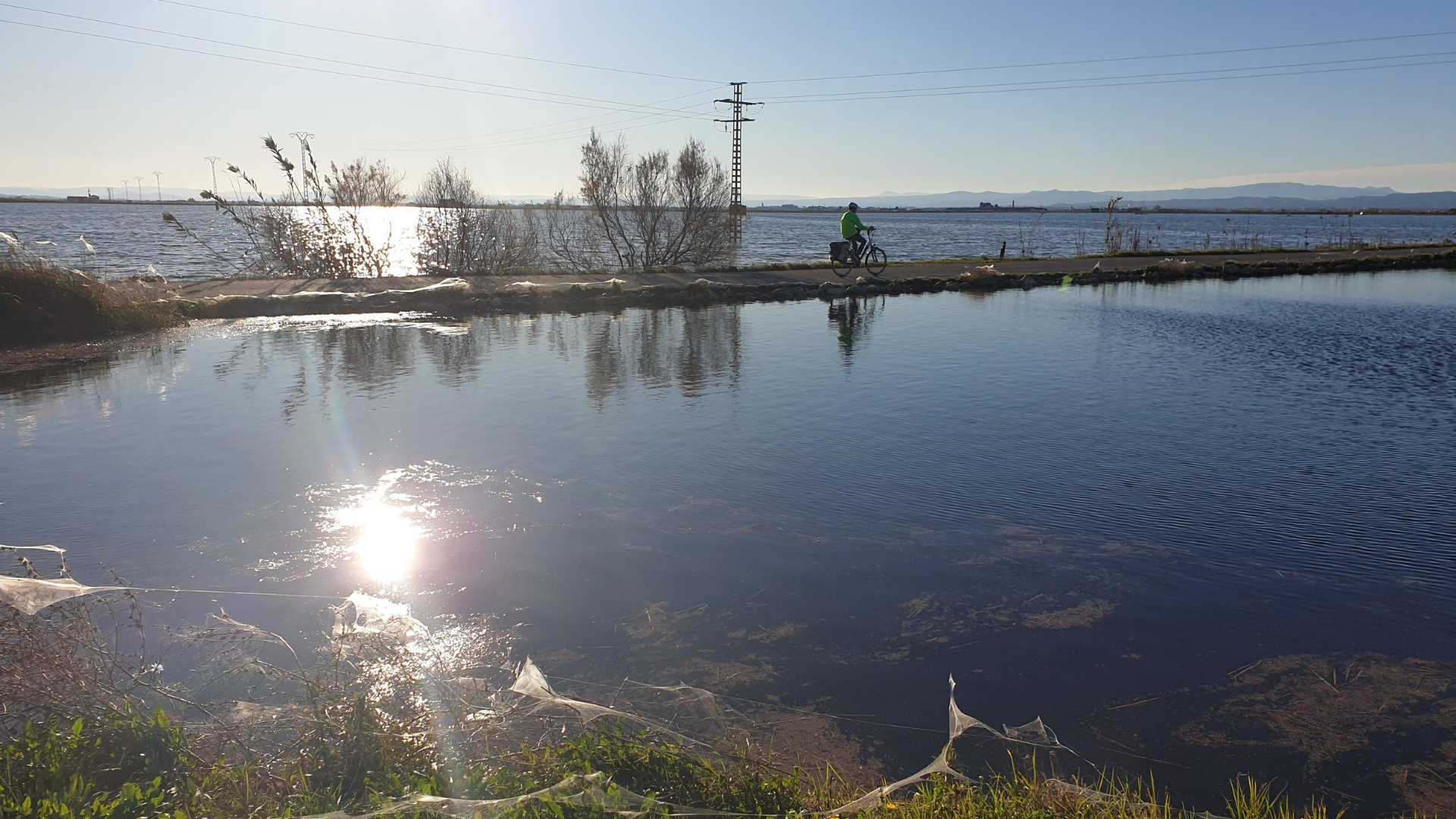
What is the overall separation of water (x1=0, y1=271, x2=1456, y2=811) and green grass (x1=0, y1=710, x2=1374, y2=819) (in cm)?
55

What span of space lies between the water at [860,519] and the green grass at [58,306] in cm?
227

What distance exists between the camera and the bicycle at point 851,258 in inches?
941

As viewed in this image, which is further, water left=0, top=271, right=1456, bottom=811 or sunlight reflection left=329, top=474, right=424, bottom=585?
sunlight reflection left=329, top=474, right=424, bottom=585

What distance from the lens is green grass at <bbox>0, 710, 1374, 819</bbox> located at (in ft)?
10.4

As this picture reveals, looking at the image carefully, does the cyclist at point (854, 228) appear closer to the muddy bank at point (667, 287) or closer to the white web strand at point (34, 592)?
the muddy bank at point (667, 287)

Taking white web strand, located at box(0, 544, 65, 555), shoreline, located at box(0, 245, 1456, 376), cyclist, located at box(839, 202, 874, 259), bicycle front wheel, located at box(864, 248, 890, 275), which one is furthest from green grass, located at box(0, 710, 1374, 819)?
bicycle front wheel, located at box(864, 248, 890, 275)

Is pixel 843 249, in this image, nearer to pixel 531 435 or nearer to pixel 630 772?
pixel 531 435

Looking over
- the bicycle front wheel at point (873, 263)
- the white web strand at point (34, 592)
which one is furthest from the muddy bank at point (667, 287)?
the white web strand at point (34, 592)

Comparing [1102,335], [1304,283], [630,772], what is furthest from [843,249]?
[630,772]

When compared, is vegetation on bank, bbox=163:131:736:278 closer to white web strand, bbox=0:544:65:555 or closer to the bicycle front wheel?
the bicycle front wheel

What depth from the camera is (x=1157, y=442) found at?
29.0 ft

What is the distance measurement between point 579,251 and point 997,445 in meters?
22.8

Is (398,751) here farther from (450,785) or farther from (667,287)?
(667,287)

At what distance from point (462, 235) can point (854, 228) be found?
10.3 m
